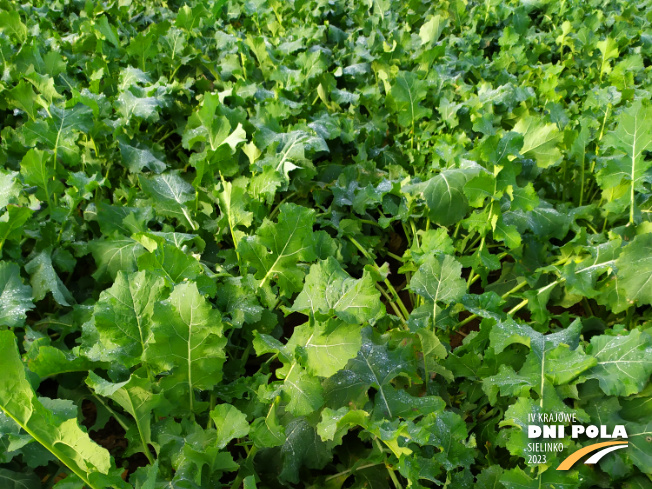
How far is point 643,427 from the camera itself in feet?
5.34

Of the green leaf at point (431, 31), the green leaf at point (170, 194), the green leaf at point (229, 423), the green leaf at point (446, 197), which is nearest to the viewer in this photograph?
the green leaf at point (229, 423)

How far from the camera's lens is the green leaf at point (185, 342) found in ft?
5.30

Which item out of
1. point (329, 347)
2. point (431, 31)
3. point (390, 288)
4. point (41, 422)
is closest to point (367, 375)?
point (329, 347)

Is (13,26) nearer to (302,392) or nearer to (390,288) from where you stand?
(390,288)

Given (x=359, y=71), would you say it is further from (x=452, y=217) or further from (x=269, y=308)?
(x=269, y=308)

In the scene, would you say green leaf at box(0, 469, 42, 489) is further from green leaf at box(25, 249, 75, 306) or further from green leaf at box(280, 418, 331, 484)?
green leaf at box(280, 418, 331, 484)

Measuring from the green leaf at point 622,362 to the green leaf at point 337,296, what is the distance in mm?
729

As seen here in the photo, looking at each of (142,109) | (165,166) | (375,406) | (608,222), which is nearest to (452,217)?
(608,222)

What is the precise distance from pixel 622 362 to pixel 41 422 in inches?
66.6

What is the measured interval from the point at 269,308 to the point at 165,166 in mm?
1167

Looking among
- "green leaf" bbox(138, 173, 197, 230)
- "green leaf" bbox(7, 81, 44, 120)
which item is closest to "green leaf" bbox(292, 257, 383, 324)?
"green leaf" bbox(138, 173, 197, 230)

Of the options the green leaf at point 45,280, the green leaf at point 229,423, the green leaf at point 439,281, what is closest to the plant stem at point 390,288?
the green leaf at point 439,281

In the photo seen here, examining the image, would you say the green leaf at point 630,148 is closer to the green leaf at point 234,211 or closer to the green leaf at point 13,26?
the green leaf at point 234,211

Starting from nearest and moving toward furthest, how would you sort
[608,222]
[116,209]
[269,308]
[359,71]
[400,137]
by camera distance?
[269,308], [116,209], [608,222], [400,137], [359,71]
